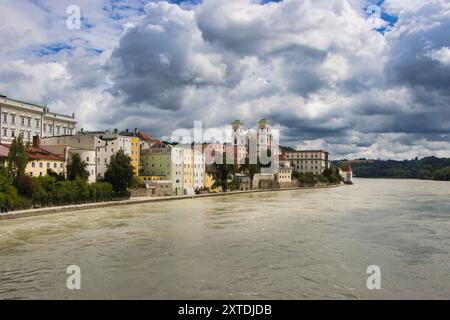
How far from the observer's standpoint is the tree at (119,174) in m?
50.5

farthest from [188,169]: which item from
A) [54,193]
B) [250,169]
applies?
[54,193]

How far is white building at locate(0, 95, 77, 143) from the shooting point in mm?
52344

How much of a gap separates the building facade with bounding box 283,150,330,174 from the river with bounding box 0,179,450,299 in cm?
12100

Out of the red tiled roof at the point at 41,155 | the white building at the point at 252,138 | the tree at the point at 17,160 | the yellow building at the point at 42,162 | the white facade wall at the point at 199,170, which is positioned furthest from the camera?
the white building at the point at 252,138

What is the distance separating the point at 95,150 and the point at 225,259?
41426 mm

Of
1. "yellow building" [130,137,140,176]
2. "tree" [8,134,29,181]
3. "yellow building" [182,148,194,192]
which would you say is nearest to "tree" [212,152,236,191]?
Answer: "yellow building" [182,148,194,192]

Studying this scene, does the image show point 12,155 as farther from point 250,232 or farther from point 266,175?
point 266,175

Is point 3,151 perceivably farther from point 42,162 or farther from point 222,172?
point 222,172

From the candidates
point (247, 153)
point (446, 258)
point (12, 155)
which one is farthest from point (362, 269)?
point (247, 153)

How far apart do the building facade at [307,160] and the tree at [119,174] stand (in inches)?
4036

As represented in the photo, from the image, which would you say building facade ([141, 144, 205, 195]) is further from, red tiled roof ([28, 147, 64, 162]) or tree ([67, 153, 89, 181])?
red tiled roof ([28, 147, 64, 162])

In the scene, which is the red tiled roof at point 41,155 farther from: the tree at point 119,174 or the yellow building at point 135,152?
the yellow building at point 135,152

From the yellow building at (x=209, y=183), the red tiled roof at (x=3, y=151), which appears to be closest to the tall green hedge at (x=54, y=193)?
the red tiled roof at (x=3, y=151)

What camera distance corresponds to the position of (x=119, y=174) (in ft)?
166
